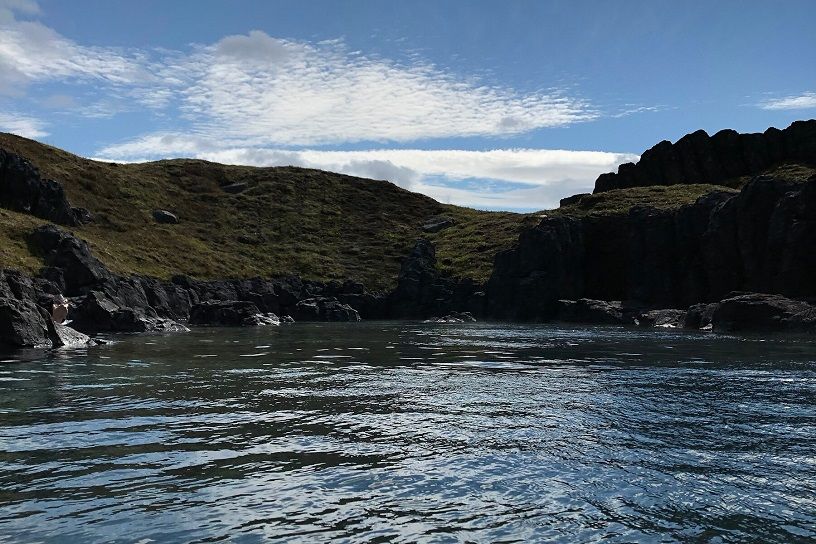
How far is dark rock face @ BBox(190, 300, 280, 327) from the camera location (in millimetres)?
98062

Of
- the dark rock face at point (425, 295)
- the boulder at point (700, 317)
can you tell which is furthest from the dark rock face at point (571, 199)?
the boulder at point (700, 317)

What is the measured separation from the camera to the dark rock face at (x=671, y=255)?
293ft

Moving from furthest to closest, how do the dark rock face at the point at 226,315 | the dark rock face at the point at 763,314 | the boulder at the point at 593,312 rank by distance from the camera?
1. the boulder at the point at 593,312
2. the dark rock face at the point at 226,315
3. the dark rock face at the point at 763,314

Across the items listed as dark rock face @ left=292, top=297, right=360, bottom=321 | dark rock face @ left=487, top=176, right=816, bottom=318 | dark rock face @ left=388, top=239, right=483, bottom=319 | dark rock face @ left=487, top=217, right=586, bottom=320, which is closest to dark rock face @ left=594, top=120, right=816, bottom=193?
dark rock face @ left=487, top=176, right=816, bottom=318

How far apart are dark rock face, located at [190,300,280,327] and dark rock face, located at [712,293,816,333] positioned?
63.7m

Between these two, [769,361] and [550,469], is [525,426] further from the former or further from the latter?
[769,361]

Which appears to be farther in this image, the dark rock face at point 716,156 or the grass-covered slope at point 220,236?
the dark rock face at point 716,156

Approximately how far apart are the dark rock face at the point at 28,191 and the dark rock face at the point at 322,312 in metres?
50.5

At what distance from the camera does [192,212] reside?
182250 mm

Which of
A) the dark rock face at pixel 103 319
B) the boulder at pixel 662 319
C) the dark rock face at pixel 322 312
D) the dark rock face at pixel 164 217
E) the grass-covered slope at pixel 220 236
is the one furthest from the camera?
the dark rock face at pixel 164 217

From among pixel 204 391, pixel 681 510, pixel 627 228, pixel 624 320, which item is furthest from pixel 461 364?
pixel 627 228

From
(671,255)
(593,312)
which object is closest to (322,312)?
(593,312)

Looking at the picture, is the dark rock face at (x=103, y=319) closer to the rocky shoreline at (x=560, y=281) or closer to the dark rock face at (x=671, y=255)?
the rocky shoreline at (x=560, y=281)

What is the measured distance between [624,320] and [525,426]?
3504 inches
